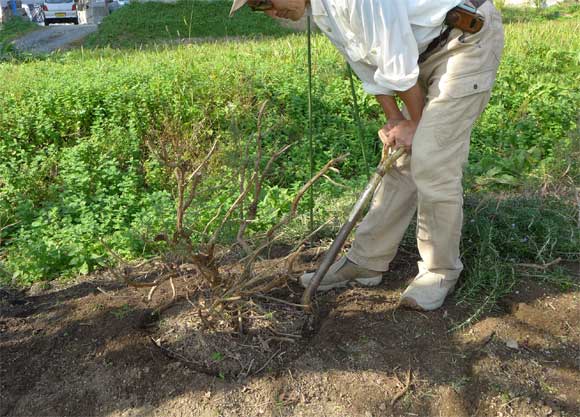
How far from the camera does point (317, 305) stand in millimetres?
2822

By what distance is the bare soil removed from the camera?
7.50 ft

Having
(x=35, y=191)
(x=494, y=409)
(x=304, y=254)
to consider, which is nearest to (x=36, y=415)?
(x=304, y=254)

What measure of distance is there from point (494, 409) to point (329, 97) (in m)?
3.76

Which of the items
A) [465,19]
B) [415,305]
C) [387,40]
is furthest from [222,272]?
[465,19]

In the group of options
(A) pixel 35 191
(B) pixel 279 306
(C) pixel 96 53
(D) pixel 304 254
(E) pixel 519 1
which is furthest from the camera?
(E) pixel 519 1

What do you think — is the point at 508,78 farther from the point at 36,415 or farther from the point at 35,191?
the point at 36,415

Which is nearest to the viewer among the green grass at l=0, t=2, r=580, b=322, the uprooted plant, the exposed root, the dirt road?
the exposed root

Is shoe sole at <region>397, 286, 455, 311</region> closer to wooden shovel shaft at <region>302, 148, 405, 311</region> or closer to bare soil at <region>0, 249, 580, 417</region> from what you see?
bare soil at <region>0, 249, 580, 417</region>

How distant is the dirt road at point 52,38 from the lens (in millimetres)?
13938

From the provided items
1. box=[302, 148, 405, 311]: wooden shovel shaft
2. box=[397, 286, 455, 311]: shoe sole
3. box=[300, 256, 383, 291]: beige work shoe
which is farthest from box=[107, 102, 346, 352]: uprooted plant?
box=[397, 286, 455, 311]: shoe sole

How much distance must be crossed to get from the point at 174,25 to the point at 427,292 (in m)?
14.7

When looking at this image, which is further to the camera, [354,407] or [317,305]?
[317,305]

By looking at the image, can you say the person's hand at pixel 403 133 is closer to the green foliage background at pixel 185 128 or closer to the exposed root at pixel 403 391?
the green foliage background at pixel 185 128

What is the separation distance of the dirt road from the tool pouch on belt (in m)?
12.8
